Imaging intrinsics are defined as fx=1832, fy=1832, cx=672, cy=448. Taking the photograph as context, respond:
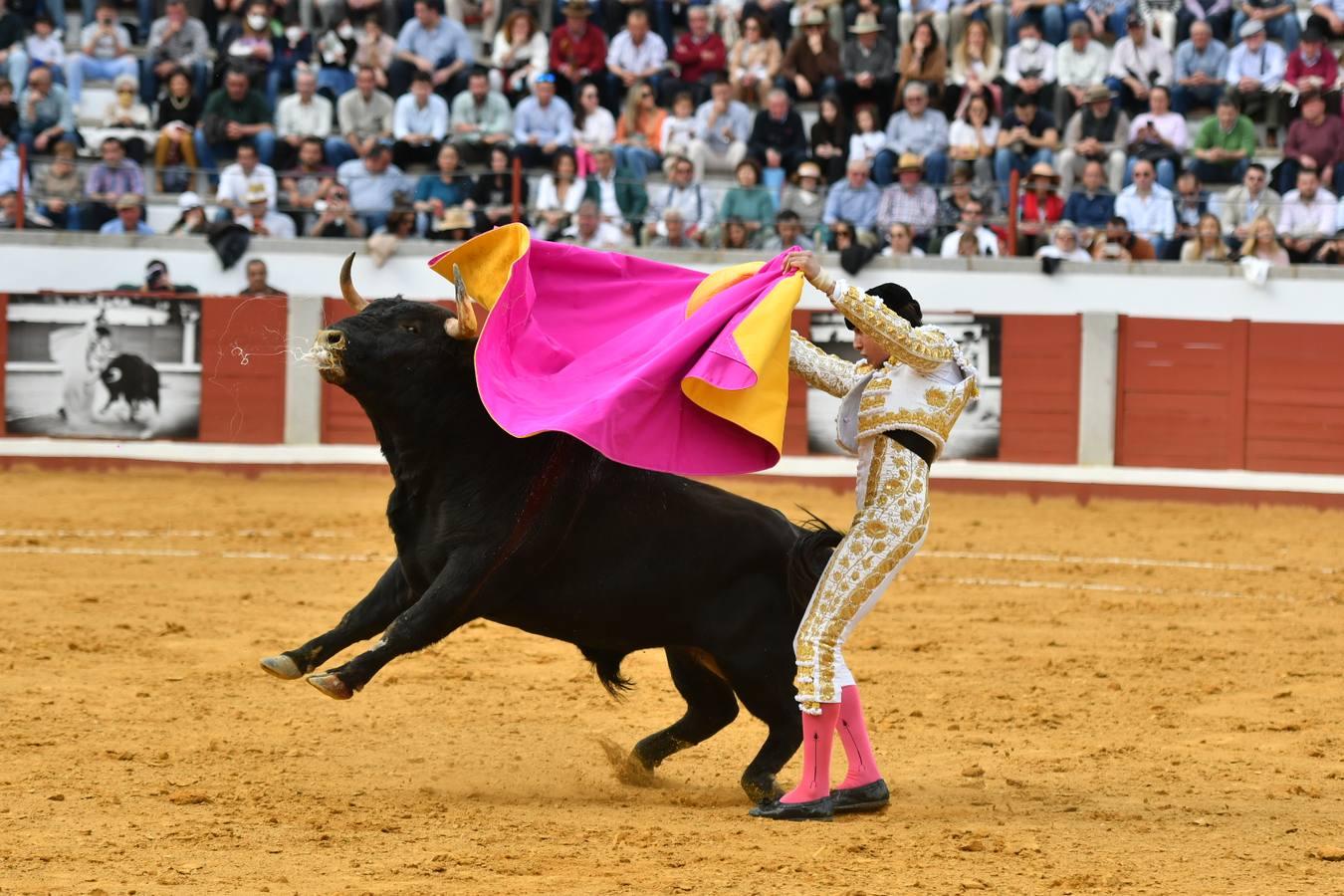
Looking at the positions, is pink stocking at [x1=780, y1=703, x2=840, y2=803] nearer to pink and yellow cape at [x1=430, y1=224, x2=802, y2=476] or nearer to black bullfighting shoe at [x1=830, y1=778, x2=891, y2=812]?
black bullfighting shoe at [x1=830, y1=778, x2=891, y2=812]

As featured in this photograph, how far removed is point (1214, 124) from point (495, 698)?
9.10 m

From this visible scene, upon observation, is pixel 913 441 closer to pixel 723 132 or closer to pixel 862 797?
pixel 862 797

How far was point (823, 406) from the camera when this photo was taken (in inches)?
512

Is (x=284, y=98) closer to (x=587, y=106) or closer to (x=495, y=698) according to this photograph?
(x=587, y=106)

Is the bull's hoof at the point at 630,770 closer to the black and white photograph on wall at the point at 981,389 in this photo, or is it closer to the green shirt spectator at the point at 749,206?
the black and white photograph on wall at the point at 981,389

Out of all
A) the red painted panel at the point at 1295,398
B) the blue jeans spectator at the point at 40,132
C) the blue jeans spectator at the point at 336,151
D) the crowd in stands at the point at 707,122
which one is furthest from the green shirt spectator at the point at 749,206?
the blue jeans spectator at the point at 40,132

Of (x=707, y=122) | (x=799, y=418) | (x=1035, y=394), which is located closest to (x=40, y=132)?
(x=707, y=122)

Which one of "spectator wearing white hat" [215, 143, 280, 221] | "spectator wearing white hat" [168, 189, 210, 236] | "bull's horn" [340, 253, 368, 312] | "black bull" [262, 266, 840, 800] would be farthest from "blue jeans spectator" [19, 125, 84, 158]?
"black bull" [262, 266, 840, 800]

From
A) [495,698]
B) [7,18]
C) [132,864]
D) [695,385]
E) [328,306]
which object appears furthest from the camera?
[7,18]

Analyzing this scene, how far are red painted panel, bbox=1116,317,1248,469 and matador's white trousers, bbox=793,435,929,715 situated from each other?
846 cm

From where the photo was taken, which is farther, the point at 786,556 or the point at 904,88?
the point at 904,88

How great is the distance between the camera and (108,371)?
13.0m

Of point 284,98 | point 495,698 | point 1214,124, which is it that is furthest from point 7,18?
point 495,698

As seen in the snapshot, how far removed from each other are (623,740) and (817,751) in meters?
1.36
